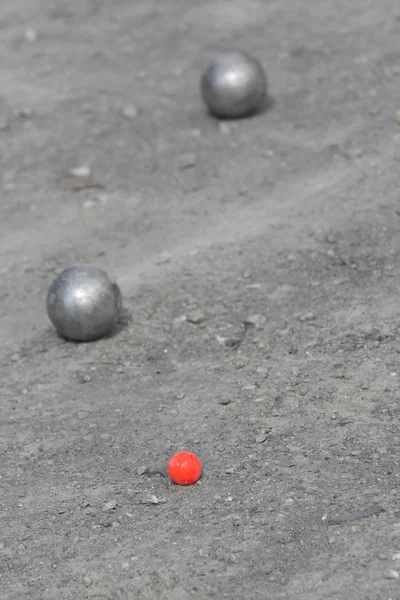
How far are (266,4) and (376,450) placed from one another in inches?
332

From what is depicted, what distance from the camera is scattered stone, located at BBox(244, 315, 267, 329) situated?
22.4 ft

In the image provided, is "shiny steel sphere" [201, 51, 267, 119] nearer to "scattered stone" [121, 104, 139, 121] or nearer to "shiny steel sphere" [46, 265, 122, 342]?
"scattered stone" [121, 104, 139, 121]

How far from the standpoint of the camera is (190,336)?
6855mm

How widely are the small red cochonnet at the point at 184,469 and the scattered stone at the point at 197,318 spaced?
6.01 ft

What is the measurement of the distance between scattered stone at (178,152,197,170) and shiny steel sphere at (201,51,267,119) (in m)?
0.75

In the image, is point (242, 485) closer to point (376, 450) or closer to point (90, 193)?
point (376, 450)

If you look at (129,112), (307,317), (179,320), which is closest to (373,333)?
(307,317)

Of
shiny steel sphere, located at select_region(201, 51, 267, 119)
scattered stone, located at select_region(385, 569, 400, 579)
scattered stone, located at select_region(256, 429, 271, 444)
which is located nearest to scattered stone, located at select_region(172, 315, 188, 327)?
scattered stone, located at select_region(256, 429, 271, 444)

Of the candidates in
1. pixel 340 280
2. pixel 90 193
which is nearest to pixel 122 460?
pixel 340 280

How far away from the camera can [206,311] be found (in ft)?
23.3

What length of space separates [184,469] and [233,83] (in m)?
5.38

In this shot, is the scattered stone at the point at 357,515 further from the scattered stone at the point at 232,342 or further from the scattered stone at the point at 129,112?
the scattered stone at the point at 129,112

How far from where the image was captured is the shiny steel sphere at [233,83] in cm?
950

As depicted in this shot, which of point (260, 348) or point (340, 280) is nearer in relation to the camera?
point (260, 348)
